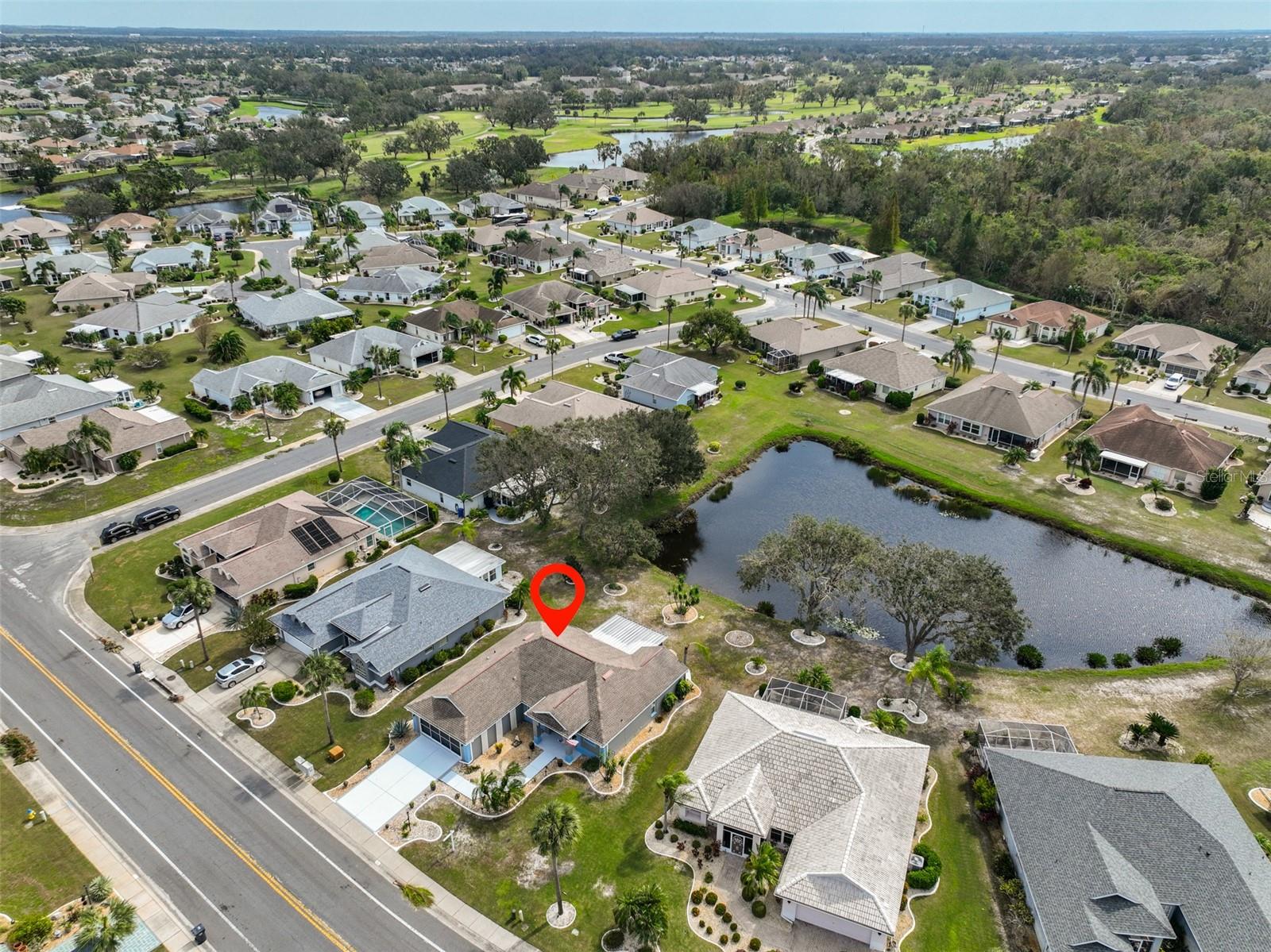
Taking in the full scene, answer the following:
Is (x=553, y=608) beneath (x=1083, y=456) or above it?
beneath

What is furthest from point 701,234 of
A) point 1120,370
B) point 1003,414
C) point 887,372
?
point 1003,414

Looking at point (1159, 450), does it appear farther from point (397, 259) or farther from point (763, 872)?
point (397, 259)

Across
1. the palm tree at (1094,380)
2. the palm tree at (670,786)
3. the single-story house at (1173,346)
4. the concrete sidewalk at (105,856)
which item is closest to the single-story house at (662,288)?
the palm tree at (1094,380)

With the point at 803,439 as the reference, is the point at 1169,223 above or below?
above

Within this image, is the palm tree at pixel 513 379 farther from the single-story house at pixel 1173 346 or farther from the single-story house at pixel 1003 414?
the single-story house at pixel 1173 346

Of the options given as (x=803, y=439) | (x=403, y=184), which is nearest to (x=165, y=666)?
(x=803, y=439)

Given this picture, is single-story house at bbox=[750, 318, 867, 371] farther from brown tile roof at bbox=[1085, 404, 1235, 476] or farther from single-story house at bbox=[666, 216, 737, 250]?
single-story house at bbox=[666, 216, 737, 250]

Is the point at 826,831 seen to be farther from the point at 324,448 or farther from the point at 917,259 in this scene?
the point at 917,259
